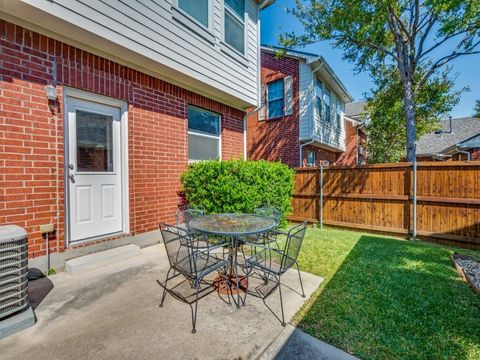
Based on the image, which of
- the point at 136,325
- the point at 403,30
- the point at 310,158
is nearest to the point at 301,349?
the point at 136,325

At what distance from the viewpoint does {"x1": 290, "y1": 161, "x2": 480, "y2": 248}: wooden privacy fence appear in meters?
5.29

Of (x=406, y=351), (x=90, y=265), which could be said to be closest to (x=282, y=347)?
Answer: (x=406, y=351)

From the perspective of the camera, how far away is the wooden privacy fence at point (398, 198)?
5.29m

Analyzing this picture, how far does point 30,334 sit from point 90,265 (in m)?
1.46

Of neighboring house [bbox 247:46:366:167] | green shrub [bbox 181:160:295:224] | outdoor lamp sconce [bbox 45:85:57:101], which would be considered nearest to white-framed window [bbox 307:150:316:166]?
neighboring house [bbox 247:46:366:167]

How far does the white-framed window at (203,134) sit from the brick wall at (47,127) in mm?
1103

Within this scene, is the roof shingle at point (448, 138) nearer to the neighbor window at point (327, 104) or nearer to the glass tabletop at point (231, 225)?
the neighbor window at point (327, 104)

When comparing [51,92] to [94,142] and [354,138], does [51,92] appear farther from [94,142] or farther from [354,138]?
[354,138]

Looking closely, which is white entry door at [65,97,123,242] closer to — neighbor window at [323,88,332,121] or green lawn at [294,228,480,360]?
green lawn at [294,228,480,360]

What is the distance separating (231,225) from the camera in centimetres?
305

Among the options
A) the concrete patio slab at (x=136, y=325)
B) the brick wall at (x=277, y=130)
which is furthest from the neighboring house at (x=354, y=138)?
the concrete patio slab at (x=136, y=325)

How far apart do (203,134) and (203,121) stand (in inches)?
12.9

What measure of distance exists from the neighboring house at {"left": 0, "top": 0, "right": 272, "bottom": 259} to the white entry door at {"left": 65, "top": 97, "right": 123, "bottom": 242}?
0.02 m

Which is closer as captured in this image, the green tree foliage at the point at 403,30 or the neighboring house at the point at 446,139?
the green tree foliage at the point at 403,30
